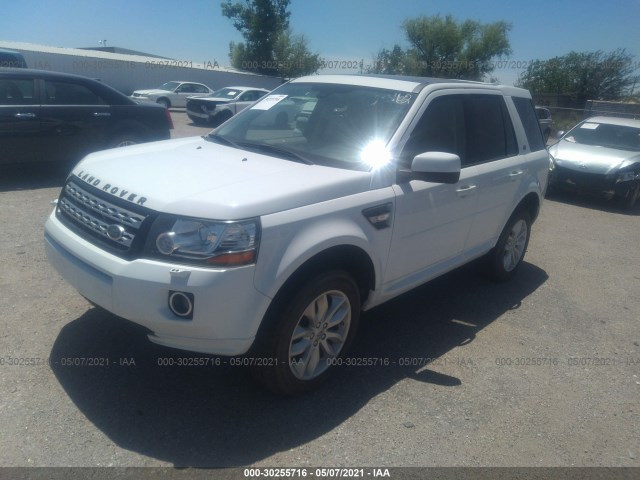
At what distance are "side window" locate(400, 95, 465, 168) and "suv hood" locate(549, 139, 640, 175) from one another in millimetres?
6694

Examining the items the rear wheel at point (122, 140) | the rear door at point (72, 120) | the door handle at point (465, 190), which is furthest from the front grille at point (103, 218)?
the rear wheel at point (122, 140)

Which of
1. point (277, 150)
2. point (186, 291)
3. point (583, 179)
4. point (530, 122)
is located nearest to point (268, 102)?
point (277, 150)

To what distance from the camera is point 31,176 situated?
8.15 metres

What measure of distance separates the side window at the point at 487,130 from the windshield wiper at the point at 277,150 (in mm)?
1469

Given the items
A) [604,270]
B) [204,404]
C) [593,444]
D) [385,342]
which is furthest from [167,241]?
[604,270]

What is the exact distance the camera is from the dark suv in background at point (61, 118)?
23.6 ft

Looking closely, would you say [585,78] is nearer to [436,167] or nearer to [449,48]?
[449,48]

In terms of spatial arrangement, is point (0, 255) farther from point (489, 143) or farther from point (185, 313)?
point (489, 143)

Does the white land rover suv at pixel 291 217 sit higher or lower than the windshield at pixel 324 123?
lower

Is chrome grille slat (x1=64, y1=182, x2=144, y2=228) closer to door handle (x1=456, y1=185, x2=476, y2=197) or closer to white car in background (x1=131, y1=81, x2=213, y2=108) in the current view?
door handle (x1=456, y1=185, x2=476, y2=197)

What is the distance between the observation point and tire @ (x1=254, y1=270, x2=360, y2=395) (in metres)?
2.93

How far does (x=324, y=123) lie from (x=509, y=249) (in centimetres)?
251

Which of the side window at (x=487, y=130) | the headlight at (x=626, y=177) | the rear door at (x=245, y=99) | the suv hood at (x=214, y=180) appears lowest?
the headlight at (x=626, y=177)

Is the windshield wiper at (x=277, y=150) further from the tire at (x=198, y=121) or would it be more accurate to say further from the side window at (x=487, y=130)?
the tire at (x=198, y=121)
